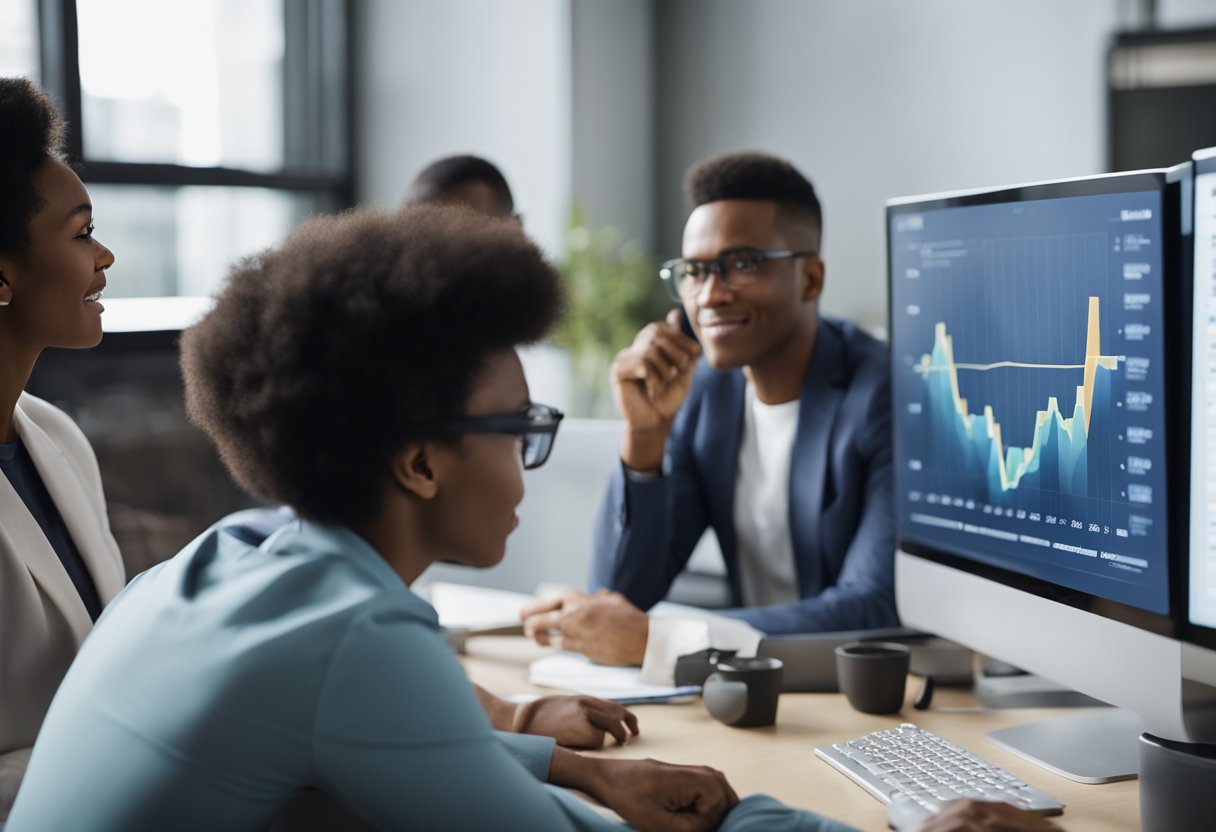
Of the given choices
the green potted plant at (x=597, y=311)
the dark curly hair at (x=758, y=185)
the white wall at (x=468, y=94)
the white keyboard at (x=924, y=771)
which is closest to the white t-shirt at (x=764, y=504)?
the dark curly hair at (x=758, y=185)

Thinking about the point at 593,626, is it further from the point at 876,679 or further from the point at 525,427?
the point at 525,427

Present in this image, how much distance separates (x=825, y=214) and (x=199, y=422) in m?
4.21

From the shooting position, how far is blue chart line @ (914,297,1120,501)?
1284mm

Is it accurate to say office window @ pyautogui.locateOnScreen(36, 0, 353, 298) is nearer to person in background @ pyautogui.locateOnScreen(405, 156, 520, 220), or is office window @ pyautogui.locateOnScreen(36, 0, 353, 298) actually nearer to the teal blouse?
person in background @ pyautogui.locateOnScreen(405, 156, 520, 220)

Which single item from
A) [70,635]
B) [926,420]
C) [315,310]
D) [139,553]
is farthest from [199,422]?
[139,553]

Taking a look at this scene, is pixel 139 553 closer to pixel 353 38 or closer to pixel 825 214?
pixel 353 38

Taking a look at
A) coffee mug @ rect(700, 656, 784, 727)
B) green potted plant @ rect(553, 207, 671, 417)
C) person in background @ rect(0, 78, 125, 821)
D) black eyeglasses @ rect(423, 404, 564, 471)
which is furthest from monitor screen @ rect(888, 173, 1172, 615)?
green potted plant @ rect(553, 207, 671, 417)

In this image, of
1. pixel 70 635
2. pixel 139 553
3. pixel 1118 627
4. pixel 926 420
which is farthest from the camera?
pixel 139 553

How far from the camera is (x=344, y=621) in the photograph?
0.92 m

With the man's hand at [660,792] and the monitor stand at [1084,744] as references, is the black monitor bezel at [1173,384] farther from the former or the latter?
the man's hand at [660,792]

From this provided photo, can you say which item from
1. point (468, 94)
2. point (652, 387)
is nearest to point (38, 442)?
point (652, 387)

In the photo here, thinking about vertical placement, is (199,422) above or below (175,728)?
above

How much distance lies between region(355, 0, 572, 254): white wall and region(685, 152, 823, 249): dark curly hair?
8.24ft

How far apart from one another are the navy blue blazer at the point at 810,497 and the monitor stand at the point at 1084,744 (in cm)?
48
